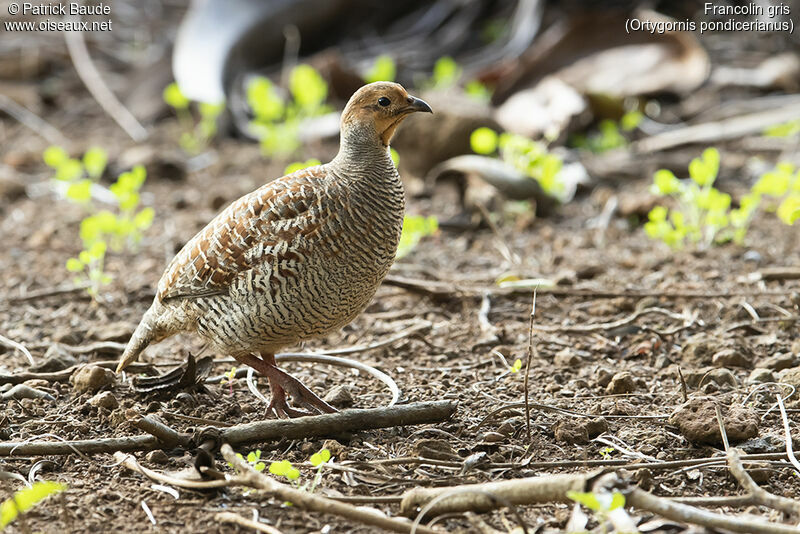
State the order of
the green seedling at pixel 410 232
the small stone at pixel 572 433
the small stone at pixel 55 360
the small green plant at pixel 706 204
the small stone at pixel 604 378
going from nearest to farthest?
1. the small stone at pixel 572 433
2. the small stone at pixel 604 378
3. the small stone at pixel 55 360
4. the small green plant at pixel 706 204
5. the green seedling at pixel 410 232

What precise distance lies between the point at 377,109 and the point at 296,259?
Answer: 0.77 m

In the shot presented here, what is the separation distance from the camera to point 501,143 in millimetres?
6609

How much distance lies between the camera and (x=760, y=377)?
159 inches

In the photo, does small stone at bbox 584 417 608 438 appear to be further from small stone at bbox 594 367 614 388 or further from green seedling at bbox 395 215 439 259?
green seedling at bbox 395 215 439 259

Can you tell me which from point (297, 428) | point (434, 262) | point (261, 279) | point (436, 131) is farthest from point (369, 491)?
point (436, 131)

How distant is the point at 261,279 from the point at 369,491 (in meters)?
1.02

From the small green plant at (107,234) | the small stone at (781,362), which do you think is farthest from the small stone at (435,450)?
the small green plant at (107,234)

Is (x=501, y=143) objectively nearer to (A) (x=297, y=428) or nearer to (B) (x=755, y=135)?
(B) (x=755, y=135)

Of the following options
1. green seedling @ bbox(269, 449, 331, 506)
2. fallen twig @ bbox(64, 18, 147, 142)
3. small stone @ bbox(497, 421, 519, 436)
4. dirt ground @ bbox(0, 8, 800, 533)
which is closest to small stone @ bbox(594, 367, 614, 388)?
dirt ground @ bbox(0, 8, 800, 533)

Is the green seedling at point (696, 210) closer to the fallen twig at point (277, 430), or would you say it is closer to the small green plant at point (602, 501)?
the fallen twig at point (277, 430)

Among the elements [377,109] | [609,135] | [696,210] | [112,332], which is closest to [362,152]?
[377,109]

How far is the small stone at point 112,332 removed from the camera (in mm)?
4738

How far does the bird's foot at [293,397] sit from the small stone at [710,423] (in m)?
1.38

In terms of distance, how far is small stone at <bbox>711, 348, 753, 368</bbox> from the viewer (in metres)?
4.24
